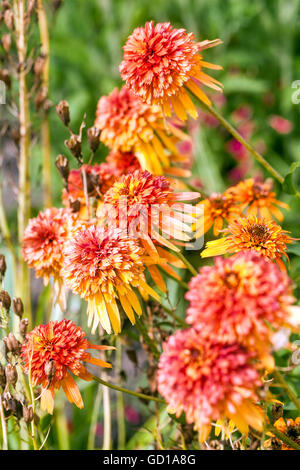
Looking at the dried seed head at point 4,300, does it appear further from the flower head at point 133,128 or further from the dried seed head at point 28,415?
the flower head at point 133,128

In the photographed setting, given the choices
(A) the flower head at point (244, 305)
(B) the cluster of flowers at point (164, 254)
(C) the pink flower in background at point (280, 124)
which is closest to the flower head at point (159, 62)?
(B) the cluster of flowers at point (164, 254)

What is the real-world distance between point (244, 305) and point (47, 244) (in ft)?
1.07

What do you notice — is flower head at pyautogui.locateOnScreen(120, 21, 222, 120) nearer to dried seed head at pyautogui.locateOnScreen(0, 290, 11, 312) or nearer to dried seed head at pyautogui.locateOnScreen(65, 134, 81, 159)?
dried seed head at pyautogui.locateOnScreen(65, 134, 81, 159)

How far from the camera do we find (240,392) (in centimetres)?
37

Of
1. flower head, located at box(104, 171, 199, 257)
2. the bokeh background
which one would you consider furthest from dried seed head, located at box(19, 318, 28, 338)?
the bokeh background

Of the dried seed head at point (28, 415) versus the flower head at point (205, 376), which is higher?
the flower head at point (205, 376)

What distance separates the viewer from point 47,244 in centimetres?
62

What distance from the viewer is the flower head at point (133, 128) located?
69 centimetres

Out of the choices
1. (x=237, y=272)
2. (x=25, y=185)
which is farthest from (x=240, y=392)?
(x=25, y=185)

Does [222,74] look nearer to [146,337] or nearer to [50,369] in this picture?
[146,337]

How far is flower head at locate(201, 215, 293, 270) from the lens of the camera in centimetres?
53

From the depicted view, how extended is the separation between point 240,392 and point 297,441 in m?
0.21

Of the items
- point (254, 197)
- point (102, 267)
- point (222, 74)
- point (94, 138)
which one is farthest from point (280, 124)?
point (102, 267)
